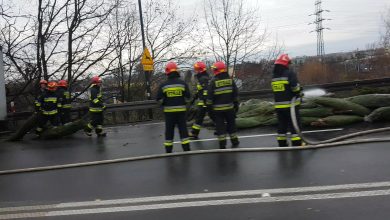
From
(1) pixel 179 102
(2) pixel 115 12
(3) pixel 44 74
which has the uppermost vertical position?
(2) pixel 115 12

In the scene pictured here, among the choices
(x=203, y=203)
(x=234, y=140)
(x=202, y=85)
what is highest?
(x=202, y=85)

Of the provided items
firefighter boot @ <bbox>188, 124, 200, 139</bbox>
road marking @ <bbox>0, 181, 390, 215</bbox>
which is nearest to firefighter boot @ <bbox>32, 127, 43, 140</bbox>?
firefighter boot @ <bbox>188, 124, 200, 139</bbox>

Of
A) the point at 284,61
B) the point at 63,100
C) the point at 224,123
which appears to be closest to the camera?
the point at 284,61

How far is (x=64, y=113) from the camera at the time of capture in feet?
41.7

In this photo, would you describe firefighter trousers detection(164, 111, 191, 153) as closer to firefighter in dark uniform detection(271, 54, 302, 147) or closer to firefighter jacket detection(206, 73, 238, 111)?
firefighter jacket detection(206, 73, 238, 111)

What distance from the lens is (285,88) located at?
7492 millimetres

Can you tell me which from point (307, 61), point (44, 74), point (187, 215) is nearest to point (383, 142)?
point (187, 215)

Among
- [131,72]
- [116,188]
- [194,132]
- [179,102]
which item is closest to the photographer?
[116,188]

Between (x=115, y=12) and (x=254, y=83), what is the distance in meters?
9.26

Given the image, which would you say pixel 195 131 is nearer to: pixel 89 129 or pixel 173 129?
pixel 173 129

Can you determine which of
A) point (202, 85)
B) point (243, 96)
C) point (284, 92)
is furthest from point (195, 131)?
point (243, 96)

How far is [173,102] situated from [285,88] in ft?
7.19

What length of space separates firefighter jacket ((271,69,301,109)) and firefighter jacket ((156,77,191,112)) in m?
1.77

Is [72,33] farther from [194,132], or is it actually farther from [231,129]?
[231,129]
